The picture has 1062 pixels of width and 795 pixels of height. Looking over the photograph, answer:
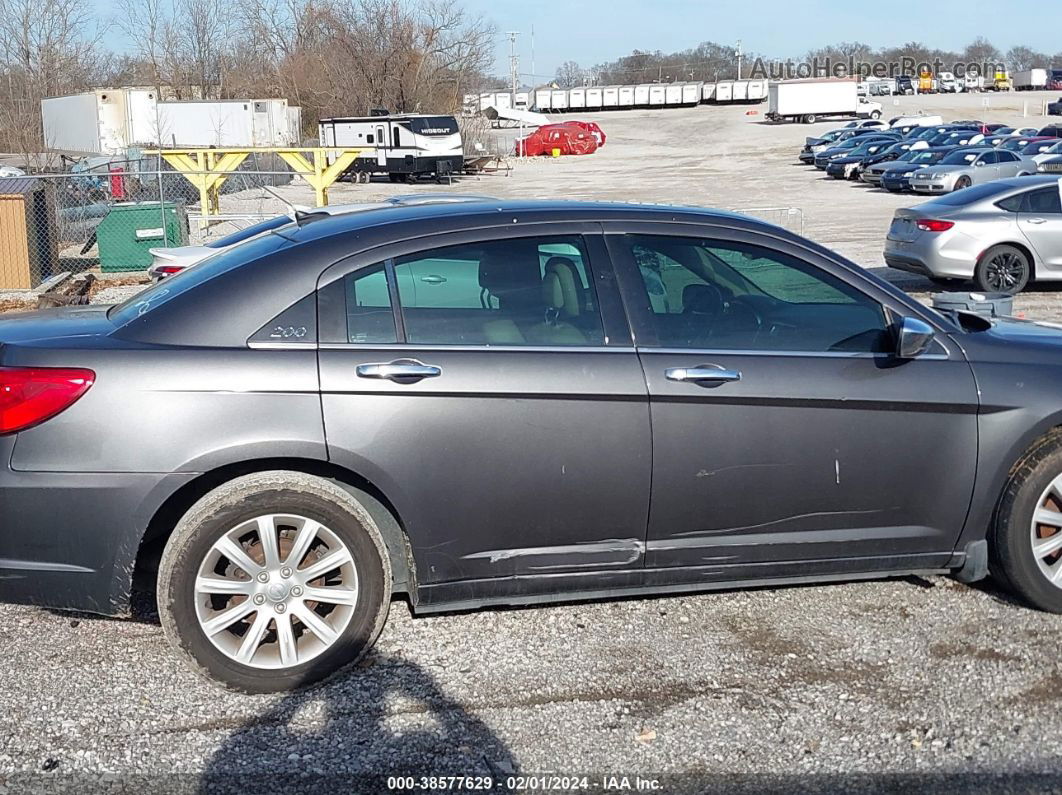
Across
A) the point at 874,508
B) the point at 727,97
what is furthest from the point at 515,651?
the point at 727,97

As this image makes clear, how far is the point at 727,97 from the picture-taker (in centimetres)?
11269

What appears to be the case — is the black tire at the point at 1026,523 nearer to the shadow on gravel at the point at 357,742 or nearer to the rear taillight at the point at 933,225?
the shadow on gravel at the point at 357,742

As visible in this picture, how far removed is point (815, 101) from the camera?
8881cm

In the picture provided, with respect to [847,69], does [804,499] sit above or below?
below

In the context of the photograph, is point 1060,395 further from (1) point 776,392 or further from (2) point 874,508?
(1) point 776,392

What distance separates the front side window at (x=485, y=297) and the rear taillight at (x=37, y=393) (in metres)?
0.95

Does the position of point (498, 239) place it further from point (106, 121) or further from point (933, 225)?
point (106, 121)

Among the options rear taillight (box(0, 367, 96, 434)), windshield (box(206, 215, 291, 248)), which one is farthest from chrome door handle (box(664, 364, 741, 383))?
windshield (box(206, 215, 291, 248))

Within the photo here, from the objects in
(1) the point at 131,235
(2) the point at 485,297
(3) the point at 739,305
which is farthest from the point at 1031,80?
(2) the point at 485,297

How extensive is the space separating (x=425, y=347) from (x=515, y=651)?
1.22 metres

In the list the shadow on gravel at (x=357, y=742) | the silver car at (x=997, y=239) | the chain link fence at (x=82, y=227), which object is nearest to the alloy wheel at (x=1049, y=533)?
the shadow on gravel at (x=357, y=742)

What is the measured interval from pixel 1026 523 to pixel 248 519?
303 centimetres

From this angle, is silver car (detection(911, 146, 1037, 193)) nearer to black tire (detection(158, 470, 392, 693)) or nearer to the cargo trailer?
black tire (detection(158, 470, 392, 693))

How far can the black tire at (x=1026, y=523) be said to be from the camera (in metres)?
4.71
